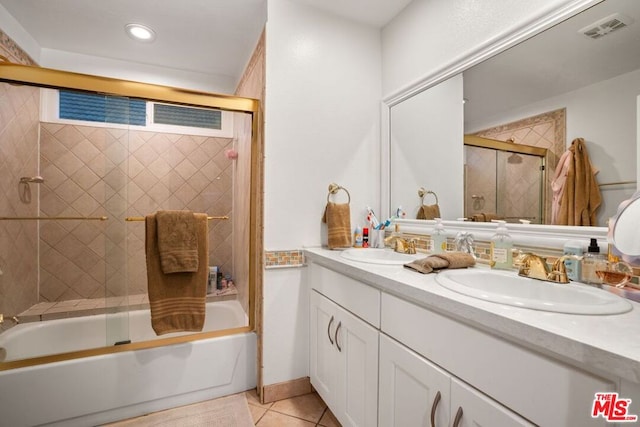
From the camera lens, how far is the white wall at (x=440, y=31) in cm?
122

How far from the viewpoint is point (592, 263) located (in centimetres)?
93

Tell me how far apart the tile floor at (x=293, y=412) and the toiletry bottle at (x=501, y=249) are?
45.3 inches

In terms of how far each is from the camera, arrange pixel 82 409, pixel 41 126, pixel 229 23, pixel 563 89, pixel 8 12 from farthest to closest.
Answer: pixel 229 23 < pixel 8 12 < pixel 41 126 < pixel 82 409 < pixel 563 89

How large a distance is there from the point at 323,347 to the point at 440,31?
183cm

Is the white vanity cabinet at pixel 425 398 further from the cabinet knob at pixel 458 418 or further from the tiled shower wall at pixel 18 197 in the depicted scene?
the tiled shower wall at pixel 18 197

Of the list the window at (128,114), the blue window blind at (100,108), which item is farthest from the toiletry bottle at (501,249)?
the blue window blind at (100,108)

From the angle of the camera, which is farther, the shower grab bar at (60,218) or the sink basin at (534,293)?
the shower grab bar at (60,218)

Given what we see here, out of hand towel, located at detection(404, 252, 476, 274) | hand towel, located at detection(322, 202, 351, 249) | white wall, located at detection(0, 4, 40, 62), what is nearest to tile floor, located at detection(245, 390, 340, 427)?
hand towel, located at detection(322, 202, 351, 249)

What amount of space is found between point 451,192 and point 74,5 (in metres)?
2.55

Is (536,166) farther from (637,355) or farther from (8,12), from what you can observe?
(8,12)

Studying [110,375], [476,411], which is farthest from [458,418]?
[110,375]

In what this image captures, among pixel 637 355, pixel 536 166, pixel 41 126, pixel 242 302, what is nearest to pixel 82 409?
pixel 242 302

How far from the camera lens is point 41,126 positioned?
1708mm

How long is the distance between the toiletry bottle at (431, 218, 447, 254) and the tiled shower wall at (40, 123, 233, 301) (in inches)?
52.5
